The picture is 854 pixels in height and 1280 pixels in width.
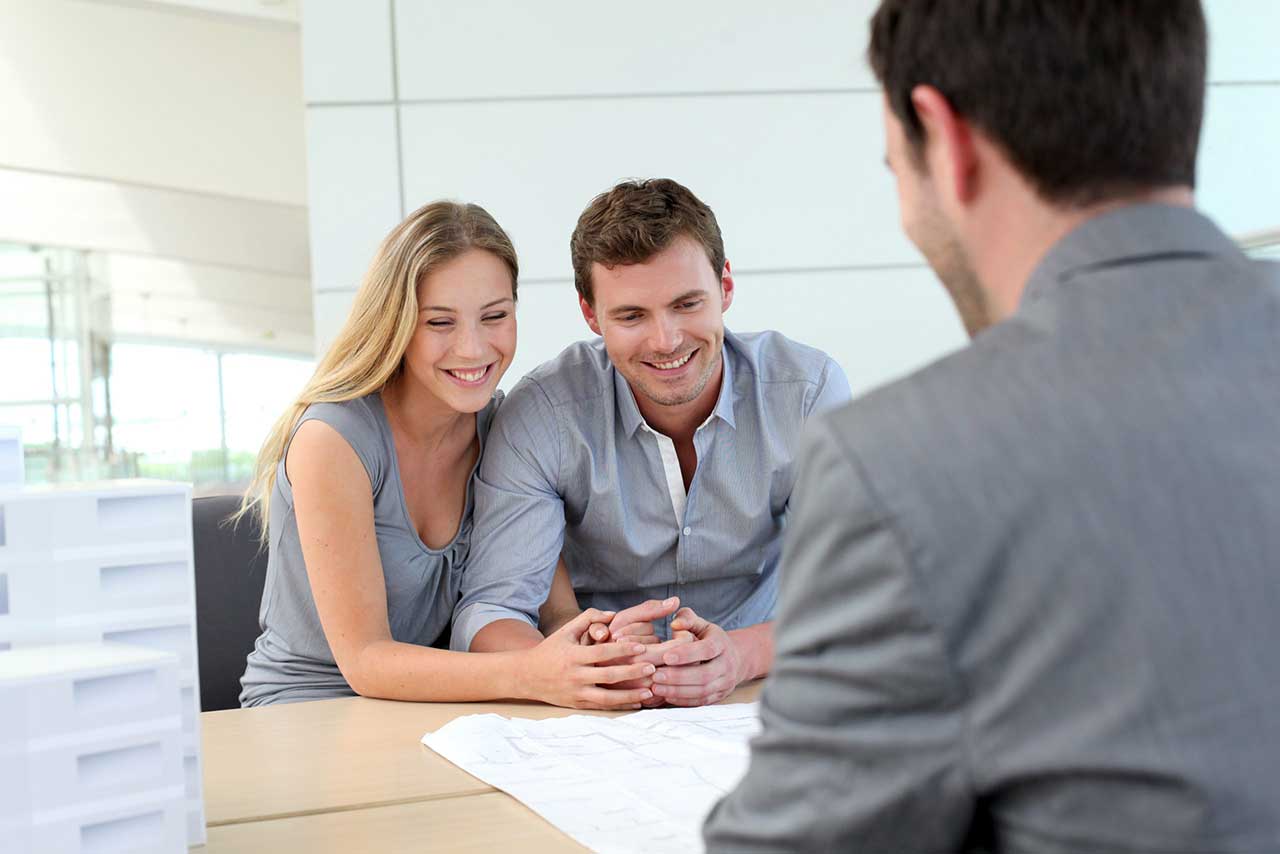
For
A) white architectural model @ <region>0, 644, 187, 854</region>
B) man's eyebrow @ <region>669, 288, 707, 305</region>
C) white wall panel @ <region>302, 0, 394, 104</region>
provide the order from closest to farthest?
white architectural model @ <region>0, 644, 187, 854</region> → man's eyebrow @ <region>669, 288, 707, 305</region> → white wall panel @ <region>302, 0, 394, 104</region>

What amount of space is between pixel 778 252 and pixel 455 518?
6.09 feet

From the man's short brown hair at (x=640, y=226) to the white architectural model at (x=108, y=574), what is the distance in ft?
3.45

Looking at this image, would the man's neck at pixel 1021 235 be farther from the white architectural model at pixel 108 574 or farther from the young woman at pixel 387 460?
the young woman at pixel 387 460

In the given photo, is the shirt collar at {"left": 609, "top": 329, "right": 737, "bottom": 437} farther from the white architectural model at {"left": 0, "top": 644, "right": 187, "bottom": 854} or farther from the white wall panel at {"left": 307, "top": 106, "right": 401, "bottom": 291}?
the white wall panel at {"left": 307, "top": 106, "right": 401, "bottom": 291}

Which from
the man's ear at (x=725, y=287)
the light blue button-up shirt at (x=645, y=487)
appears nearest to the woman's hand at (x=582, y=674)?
the light blue button-up shirt at (x=645, y=487)

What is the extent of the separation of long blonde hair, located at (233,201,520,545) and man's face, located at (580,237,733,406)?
0.23 meters

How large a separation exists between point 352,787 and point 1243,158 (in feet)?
11.7

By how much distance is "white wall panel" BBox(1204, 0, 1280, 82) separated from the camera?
12.6ft

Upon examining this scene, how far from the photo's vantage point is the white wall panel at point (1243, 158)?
3850mm

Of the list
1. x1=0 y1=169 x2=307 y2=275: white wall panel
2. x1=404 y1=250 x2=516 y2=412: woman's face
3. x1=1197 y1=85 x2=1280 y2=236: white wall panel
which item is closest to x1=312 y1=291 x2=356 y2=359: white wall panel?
x1=404 y1=250 x2=516 y2=412: woman's face

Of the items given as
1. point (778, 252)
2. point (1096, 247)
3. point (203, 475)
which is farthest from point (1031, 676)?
point (203, 475)

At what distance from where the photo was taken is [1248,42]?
3.85 m

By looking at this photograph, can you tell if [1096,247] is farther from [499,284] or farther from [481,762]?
[499,284]

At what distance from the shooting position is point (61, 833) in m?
0.97
